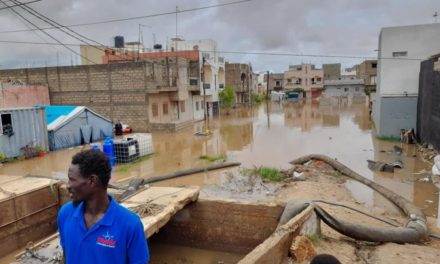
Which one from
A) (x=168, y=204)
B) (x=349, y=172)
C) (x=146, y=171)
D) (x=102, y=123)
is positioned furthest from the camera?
(x=102, y=123)

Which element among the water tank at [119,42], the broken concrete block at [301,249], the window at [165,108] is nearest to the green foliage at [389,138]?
the window at [165,108]

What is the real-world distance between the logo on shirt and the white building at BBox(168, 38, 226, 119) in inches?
1210

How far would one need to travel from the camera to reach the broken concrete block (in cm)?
507

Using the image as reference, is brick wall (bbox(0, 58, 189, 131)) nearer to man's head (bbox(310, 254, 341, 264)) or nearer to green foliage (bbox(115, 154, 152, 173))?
green foliage (bbox(115, 154, 152, 173))

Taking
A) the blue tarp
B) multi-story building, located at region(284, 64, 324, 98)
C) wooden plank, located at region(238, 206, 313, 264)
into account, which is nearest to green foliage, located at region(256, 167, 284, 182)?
wooden plank, located at region(238, 206, 313, 264)

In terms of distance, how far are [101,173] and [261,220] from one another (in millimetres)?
5316

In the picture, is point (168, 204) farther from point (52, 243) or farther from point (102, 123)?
point (102, 123)

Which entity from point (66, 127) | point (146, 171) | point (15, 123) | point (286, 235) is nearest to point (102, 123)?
point (66, 127)

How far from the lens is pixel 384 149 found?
17156 millimetres

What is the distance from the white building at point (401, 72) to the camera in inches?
735

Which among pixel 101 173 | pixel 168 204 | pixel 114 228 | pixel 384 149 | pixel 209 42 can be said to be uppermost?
pixel 209 42

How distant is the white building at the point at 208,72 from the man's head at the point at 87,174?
30588 millimetres

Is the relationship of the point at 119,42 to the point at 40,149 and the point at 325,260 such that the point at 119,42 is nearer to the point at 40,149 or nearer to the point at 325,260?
the point at 40,149

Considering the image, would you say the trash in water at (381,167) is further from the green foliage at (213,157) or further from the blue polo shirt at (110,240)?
the blue polo shirt at (110,240)
